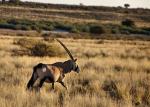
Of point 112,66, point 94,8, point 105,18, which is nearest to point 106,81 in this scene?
point 112,66

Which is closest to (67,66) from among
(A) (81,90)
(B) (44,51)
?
(A) (81,90)

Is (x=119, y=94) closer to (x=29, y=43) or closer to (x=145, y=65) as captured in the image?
(x=145, y=65)

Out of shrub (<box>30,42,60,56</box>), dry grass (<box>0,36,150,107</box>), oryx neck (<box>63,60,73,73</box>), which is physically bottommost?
shrub (<box>30,42,60,56</box>)

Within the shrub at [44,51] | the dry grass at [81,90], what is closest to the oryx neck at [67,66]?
the dry grass at [81,90]

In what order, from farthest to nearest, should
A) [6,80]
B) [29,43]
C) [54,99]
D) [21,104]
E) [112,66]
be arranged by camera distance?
[29,43] → [112,66] → [6,80] → [54,99] → [21,104]

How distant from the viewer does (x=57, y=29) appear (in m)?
84.0

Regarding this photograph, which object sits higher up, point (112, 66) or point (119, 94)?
point (119, 94)

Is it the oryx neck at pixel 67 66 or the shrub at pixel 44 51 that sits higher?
the oryx neck at pixel 67 66

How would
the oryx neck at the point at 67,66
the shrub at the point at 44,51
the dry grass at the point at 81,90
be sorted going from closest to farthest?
the dry grass at the point at 81,90
the oryx neck at the point at 67,66
the shrub at the point at 44,51

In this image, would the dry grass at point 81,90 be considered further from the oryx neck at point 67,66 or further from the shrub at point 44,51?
the shrub at point 44,51

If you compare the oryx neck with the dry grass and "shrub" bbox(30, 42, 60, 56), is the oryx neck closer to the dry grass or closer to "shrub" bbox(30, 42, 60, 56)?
the dry grass

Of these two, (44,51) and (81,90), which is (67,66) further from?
(44,51)

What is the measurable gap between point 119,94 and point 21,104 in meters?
3.36

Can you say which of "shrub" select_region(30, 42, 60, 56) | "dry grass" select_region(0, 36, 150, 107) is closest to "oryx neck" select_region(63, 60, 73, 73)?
"dry grass" select_region(0, 36, 150, 107)
